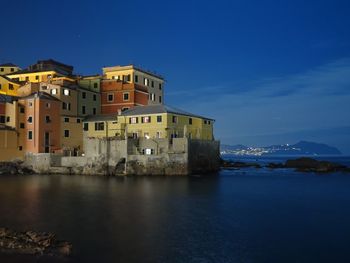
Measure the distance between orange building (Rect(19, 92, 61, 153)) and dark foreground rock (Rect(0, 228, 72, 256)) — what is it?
166 ft

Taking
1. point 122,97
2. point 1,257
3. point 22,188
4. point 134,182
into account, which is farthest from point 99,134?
point 1,257

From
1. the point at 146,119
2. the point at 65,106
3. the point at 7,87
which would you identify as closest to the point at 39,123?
the point at 65,106

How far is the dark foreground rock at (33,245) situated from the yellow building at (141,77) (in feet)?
207

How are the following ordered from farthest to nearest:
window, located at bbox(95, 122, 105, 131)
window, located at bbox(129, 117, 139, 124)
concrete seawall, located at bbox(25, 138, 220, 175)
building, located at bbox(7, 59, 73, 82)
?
building, located at bbox(7, 59, 73, 82) → window, located at bbox(95, 122, 105, 131) → window, located at bbox(129, 117, 139, 124) → concrete seawall, located at bbox(25, 138, 220, 175)

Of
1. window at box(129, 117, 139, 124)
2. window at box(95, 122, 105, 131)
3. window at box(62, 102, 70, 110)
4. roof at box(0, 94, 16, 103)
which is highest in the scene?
roof at box(0, 94, 16, 103)

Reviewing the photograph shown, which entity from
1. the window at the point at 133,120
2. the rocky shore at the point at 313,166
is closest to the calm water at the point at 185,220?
the window at the point at 133,120

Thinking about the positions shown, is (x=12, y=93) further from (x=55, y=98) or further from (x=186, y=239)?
(x=186, y=239)

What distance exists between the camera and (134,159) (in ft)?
225

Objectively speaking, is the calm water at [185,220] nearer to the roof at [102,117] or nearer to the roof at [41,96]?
the roof at [102,117]

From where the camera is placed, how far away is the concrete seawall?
220 feet

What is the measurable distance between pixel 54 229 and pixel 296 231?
17.6 metres

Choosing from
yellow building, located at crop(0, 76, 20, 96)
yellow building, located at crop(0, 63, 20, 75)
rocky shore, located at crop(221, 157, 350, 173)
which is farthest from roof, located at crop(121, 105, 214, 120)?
yellow building, located at crop(0, 63, 20, 75)

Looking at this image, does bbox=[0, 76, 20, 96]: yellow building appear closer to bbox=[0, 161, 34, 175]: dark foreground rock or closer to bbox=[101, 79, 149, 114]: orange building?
bbox=[0, 161, 34, 175]: dark foreground rock

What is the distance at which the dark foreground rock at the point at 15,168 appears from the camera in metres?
72.5
